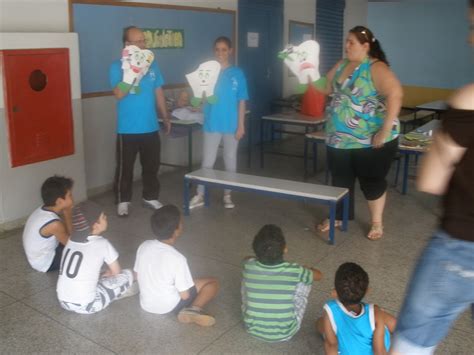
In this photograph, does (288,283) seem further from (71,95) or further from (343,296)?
(71,95)

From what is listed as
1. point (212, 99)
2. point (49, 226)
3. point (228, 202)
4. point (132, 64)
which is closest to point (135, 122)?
point (132, 64)

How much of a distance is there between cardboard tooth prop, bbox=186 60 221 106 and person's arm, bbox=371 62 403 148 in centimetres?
129

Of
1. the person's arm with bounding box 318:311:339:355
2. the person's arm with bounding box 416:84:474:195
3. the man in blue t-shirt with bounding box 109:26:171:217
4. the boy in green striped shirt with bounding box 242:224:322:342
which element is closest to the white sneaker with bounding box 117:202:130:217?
the man in blue t-shirt with bounding box 109:26:171:217

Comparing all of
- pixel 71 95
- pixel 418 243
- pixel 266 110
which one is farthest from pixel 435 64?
pixel 71 95

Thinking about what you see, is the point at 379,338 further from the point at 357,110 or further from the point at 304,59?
the point at 304,59

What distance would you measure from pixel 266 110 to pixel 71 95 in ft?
11.9

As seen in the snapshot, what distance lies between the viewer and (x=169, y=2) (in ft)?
17.8

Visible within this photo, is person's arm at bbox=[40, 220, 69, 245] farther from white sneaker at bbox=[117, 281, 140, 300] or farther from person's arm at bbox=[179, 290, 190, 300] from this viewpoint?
person's arm at bbox=[179, 290, 190, 300]

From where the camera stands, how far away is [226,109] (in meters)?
4.27

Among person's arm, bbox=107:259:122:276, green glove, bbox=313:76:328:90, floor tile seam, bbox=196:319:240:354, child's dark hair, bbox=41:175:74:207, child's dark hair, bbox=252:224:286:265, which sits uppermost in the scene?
green glove, bbox=313:76:328:90

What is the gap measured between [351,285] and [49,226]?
1777 millimetres

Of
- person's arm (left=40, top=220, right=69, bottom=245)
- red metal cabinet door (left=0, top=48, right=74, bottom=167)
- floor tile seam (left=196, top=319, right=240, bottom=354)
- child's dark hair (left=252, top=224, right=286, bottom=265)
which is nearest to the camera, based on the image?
child's dark hair (left=252, top=224, right=286, bottom=265)

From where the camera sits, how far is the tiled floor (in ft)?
8.28

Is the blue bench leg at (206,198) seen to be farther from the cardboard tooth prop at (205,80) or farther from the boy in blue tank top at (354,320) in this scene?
the boy in blue tank top at (354,320)
